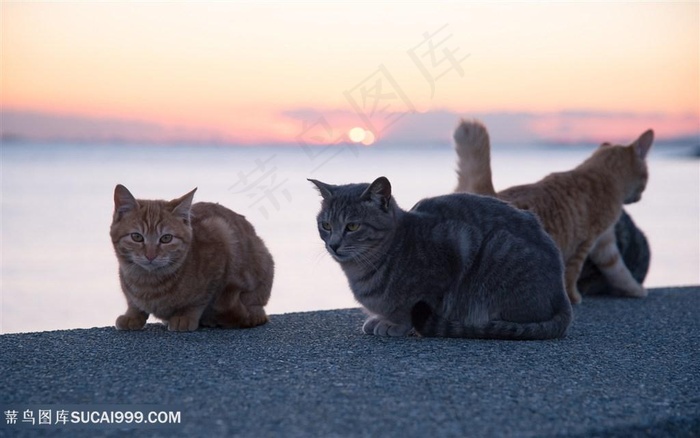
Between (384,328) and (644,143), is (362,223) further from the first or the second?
(644,143)

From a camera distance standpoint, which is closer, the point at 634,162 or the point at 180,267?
the point at 180,267

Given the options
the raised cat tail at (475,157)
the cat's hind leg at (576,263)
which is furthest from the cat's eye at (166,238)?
the cat's hind leg at (576,263)

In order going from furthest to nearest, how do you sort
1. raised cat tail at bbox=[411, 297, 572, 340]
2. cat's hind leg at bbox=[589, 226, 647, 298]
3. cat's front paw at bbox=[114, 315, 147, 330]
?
1. cat's hind leg at bbox=[589, 226, 647, 298]
2. cat's front paw at bbox=[114, 315, 147, 330]
3. raised cat tail at bbox=[411, 297, 572, 340]

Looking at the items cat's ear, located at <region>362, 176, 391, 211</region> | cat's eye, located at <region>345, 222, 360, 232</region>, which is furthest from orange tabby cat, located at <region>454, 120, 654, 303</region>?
cat's eye, located at <region>345, 222, 360, 232</region>

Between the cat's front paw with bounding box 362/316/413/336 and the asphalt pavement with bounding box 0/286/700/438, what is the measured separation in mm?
95

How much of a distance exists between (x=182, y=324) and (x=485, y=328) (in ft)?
5.18

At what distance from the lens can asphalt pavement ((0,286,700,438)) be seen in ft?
8.52

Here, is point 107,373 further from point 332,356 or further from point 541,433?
point 541,433

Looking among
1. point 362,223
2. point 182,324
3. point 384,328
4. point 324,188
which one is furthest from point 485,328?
point 182,324

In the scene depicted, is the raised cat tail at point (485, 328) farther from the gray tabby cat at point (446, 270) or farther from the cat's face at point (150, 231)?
the cat's face at point (150, 231)

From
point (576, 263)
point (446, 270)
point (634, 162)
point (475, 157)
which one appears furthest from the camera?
point (634, 162)

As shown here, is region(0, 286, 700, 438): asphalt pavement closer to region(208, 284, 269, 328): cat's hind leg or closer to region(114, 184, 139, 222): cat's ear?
region(208, 284, 269, 328): cat's hind leg

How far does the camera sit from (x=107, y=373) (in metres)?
3.18

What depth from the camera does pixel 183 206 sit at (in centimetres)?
413
